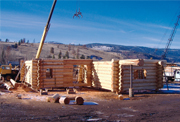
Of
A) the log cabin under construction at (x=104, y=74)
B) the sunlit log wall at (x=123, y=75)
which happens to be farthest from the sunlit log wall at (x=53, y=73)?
the sunlit log wall at (x=123, y=75)

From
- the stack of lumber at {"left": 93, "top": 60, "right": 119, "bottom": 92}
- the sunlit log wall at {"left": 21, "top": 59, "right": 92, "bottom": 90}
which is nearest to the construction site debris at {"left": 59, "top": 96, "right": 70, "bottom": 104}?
the stack of lumber at {"left": 93, "top": 60, "right": 119, "bottom": 92}

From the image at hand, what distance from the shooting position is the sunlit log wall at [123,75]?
629 inches

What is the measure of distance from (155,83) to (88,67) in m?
6.34

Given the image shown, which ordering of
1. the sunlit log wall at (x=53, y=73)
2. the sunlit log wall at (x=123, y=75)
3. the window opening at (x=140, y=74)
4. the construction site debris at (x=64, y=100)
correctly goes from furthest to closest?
the window opening at (x=140, y=74) < the sunlit log wall at (x=53, y=73) < the sunlit log wall at (x=123, y=75) < the construction site debris at (x=64, y=100)

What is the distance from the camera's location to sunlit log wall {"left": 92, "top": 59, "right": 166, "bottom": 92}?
629 inches

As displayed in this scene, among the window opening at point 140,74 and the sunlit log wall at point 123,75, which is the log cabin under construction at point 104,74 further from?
the window opening at point 140,74

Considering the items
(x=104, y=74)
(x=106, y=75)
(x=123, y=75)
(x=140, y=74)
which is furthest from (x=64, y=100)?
(x=140, y=74)

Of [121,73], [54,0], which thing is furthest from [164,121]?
[54,0]

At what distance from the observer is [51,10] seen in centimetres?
1972

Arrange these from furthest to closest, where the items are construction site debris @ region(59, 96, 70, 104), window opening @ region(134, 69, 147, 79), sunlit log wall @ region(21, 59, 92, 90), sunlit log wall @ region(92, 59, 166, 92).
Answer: window opening @ region(134, 69, 147, 79) → sunlit log wall @ region(21, 59, 92, 90) → sunlit log wall @ region(92, 59, 166, 92) → construction site debris @ region(59, 96, 70, 104)

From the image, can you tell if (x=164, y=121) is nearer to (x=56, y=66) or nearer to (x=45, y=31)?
(x=56, y=66)

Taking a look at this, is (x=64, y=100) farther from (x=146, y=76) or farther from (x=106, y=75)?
(x=146, y=76)

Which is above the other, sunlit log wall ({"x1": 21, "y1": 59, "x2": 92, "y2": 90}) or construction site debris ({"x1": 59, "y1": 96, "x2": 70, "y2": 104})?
sunlit log wall ({"x1": 21, "y1": 59, "x2": 92, "y2": 90})

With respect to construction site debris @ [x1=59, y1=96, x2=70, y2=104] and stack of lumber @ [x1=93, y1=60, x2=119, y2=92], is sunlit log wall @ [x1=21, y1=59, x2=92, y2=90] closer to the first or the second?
stack of lumber @ [x1=93, y1=60, x2=119, y2=92]
